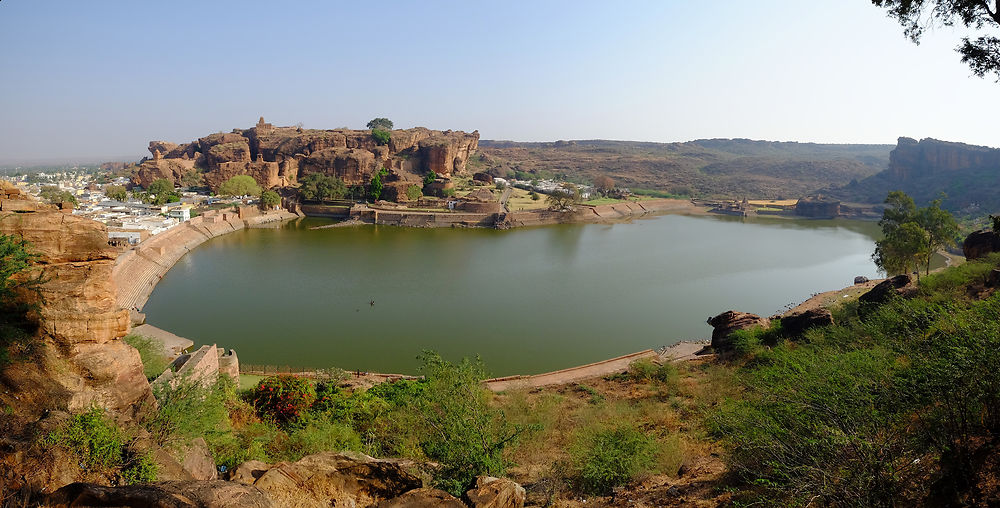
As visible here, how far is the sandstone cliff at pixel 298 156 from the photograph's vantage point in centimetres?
4819

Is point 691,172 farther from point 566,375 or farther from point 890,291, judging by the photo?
point 566,375

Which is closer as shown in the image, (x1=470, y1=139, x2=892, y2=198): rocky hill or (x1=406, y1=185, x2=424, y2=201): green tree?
(x1=406, y1=185, x2=424, y2=201): green tree

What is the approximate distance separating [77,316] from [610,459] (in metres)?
6.75

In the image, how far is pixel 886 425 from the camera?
4191mm

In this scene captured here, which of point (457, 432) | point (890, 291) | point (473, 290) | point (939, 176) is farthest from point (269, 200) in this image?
point (939, 176)

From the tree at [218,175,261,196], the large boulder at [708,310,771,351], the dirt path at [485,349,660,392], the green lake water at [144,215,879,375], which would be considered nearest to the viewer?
the dirt path at [485,349,660,392]

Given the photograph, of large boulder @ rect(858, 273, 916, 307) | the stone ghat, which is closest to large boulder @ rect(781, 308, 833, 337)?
large boulder @ rect(858, 273, 916, 307)

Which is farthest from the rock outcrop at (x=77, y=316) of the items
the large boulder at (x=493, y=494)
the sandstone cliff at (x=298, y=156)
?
the sandstone cliff at (x=298, y=156)

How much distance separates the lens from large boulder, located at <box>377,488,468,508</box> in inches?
160

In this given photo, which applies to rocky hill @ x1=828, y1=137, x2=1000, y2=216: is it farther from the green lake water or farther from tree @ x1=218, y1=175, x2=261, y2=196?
tree @ x1=218, y1=175, x2=261, y2=196

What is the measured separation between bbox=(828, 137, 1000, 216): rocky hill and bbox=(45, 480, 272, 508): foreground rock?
62094 millimetres

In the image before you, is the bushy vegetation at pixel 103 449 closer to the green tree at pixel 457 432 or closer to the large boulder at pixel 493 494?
the green tree at pixel 457 432

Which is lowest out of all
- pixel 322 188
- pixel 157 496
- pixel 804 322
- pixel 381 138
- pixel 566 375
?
pixel 566 375

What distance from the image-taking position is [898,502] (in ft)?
12.3
